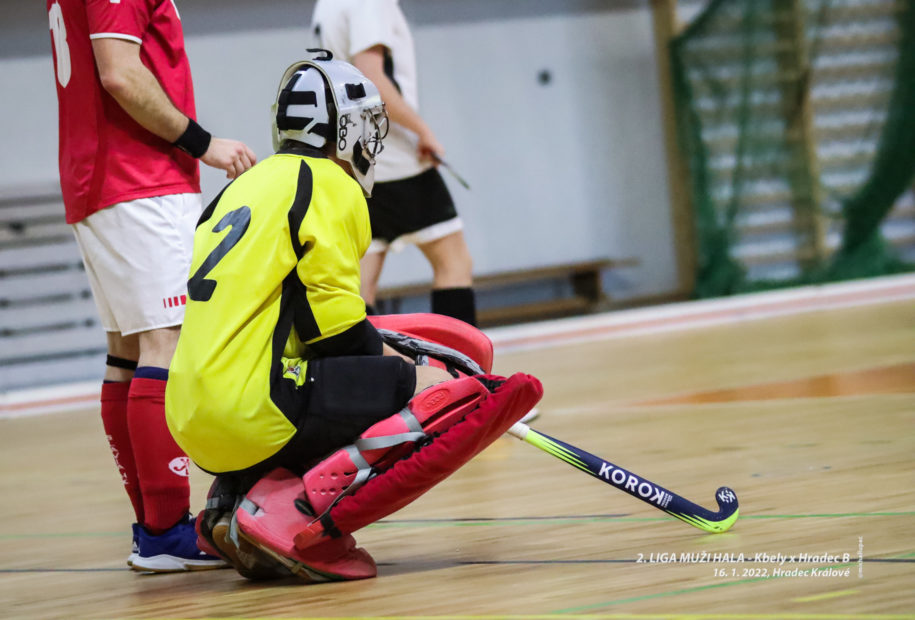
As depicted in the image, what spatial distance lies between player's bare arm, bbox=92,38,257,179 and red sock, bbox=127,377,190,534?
442 mm

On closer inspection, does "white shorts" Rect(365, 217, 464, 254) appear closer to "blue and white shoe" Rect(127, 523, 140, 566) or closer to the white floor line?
"blue and white shoe" Rect(127, 523, 140, 566)

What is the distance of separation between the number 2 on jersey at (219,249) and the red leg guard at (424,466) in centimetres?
40

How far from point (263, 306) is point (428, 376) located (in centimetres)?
31

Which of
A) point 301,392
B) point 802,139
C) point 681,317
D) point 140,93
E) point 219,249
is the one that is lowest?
point 681,317

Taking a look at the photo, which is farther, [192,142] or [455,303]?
[455,303]

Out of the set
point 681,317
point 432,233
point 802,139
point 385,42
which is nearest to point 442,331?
point 432,233

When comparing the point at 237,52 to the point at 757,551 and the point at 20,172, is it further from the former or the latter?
the point at 757,551

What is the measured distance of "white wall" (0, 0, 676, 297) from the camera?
8.63m

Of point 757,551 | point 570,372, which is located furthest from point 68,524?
point 570,372

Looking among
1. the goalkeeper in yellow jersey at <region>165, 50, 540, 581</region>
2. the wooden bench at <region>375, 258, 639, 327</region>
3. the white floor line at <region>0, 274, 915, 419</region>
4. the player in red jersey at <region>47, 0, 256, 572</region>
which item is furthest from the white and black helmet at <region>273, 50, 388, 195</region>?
the wooden bench at <region>375, 258, 639, 327</region>

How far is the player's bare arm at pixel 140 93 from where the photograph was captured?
6.88 ft

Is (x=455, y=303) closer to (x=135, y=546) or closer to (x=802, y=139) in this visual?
(x=135, y=546)

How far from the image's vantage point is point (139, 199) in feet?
7.02

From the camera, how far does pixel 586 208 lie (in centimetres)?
930
